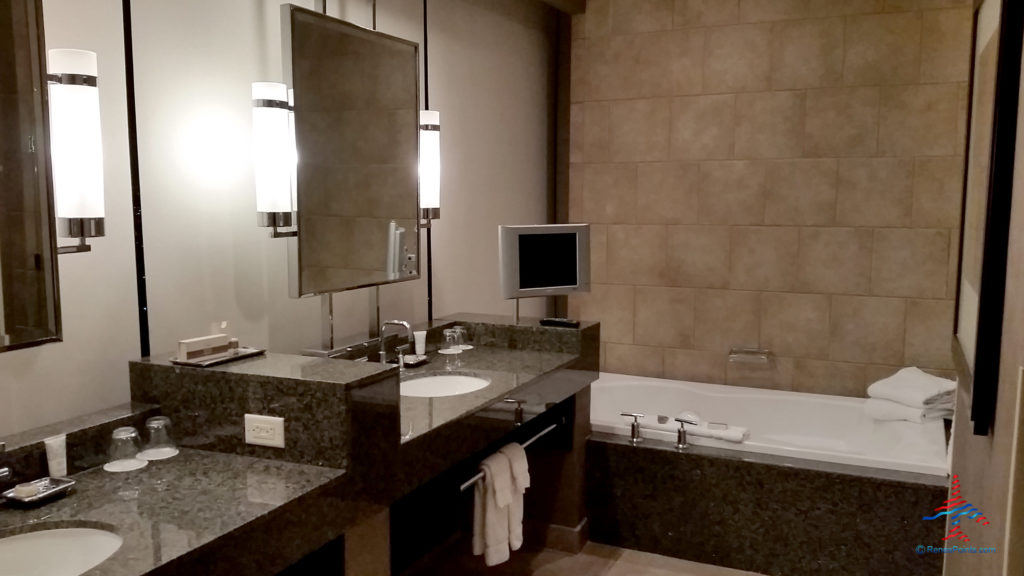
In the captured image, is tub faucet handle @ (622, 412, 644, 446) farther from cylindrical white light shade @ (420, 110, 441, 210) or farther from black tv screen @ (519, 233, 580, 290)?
cylindrical white light shade @ (420, 110, 441, 210)

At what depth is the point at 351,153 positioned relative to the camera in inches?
103

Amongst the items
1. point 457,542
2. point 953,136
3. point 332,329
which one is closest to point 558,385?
point 332,329

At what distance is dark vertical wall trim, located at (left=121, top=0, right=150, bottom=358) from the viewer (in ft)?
6.46

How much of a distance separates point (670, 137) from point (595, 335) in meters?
1.62

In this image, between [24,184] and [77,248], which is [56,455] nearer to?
[77,248]

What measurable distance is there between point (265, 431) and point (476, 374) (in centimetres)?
96

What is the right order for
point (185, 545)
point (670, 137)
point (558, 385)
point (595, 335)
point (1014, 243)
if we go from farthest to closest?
point (670, 137) < point (595, 335) < point (558, 385) < point (185, 545) < point (1014, 243)

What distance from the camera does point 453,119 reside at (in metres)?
3.50

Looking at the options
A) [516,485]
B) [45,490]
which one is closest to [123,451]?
[45,490]

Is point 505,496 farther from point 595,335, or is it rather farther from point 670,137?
point 670,137

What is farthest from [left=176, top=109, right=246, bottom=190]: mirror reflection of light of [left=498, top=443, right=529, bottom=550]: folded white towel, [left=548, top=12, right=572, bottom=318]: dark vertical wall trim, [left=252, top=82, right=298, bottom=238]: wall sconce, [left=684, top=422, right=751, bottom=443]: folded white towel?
[left=548, top=12, right=572, bottom=318]: dark vertical wall trim

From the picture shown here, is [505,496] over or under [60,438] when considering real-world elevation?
under

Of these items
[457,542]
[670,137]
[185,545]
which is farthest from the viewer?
[670,137]

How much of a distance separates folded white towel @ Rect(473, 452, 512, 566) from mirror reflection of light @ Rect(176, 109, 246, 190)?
126 cm
